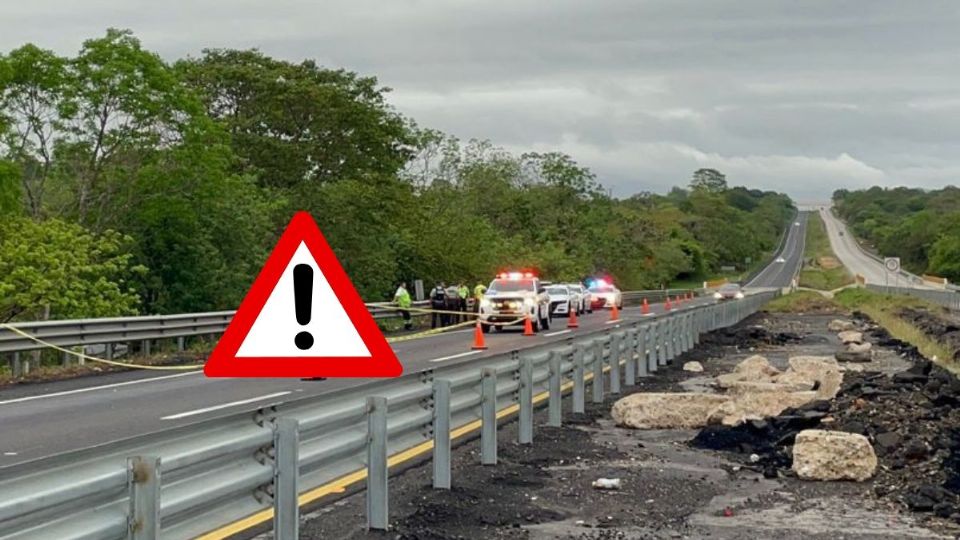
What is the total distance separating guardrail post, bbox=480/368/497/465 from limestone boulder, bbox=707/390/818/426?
3824 mm

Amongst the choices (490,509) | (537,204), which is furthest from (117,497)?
(537,204)

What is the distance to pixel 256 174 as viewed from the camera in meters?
46.2

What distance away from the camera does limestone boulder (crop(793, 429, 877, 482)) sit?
35.5 ft

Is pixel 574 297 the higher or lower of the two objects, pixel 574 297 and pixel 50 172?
the lower

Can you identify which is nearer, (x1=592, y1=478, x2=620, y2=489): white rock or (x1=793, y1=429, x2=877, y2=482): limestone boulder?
(x1=592, y1=478, x2=620, y2=489): white rock

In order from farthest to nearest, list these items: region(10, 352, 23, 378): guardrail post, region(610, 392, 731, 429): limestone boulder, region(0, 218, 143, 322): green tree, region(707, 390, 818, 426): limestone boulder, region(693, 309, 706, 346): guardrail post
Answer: region(693, 309, 706, 346): guardrail post → region(0, 218, 143, 322): green tree → region(10, 352, 23, 378): guardrail post → region(610, 392, 731, 429): limestone boulder → region(707, 390, 818, 426): limestone boulder

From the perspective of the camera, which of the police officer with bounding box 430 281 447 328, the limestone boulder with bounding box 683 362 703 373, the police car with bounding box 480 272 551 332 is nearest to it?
the limestone boulder with bounding box 683 362 703 373

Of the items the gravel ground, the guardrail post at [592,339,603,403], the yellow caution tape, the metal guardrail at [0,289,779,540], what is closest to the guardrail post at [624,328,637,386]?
the guardrail post at [592,339,603,403]

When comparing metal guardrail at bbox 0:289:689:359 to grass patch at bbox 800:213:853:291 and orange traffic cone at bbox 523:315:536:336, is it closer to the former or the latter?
orange traffic cone at bbox 523:315:536:336

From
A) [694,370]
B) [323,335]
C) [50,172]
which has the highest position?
[50,172]

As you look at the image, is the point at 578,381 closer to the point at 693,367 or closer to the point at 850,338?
the point at 693,367

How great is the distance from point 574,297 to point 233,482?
155 ft

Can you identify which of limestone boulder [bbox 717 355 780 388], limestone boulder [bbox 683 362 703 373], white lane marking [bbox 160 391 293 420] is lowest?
limestone boulder [bbox 683 362 703 373]

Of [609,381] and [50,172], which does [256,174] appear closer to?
[50,172]
